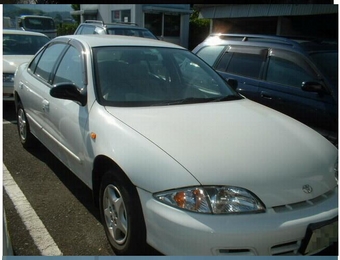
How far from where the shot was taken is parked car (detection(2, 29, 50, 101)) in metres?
3.64

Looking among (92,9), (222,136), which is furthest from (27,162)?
(222,136)

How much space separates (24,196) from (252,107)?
1.85 metres

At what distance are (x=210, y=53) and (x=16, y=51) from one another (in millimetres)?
2201

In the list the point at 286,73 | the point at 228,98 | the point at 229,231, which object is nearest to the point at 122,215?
the point at 229,231

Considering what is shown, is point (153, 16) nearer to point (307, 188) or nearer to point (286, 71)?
point (286, 71)

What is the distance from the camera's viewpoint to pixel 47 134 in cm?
311

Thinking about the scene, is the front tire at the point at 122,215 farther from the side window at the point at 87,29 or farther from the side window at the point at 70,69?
the side window at the point at 87,29

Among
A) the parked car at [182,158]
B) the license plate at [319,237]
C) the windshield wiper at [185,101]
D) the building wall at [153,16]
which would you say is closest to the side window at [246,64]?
the building wall at [153,16]

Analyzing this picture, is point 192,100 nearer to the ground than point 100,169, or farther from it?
farther from it

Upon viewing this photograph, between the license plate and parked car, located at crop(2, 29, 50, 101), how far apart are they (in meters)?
3.06

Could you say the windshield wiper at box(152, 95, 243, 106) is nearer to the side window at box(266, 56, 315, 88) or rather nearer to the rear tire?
the side window at box(266, 56, 315, 88)

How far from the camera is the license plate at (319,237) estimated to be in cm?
186

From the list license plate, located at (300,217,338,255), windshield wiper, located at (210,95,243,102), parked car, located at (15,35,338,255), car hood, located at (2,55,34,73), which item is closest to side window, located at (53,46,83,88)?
parked car, located at (15,35,338,255)

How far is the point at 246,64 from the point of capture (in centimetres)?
396
